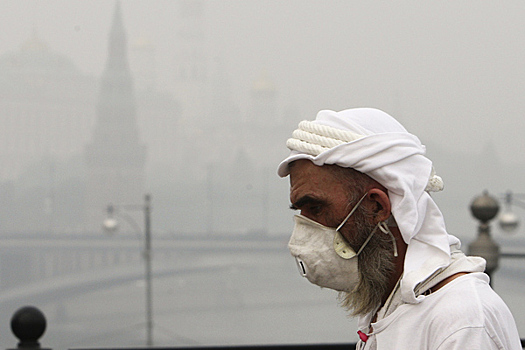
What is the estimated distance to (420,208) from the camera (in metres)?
1.14

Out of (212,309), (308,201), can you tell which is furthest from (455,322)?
(212,309)

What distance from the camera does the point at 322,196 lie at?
1.15m

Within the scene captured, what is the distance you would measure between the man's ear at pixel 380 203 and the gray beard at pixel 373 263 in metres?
0.02

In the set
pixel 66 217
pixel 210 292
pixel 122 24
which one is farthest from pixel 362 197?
pixel 122 24

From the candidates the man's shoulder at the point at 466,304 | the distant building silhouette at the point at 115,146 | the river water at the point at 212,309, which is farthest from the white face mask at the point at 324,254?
the distant building silhouette at the point at 115,146

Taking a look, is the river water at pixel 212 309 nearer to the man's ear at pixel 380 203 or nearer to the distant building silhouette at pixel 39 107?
the distant building silhouette at pixel 39 107

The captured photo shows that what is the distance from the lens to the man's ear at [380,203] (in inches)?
44.8

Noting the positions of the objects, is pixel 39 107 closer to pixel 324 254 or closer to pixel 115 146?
pixel 115 146

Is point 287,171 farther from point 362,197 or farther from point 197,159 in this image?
point 197,159

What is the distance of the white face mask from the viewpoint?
115 cm

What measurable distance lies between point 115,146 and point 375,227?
4176 inches

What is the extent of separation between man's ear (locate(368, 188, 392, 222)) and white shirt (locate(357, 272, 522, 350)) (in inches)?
5.0

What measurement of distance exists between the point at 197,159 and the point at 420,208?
316 ft

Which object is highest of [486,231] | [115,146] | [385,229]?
[385,229]
